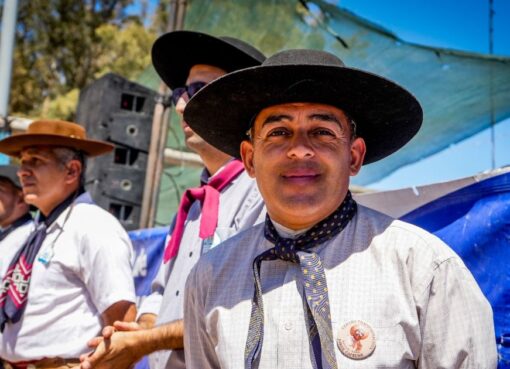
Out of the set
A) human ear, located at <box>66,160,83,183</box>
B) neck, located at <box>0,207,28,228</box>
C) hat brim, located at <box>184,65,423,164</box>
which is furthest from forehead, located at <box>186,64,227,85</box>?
neck, located at <box>0,207,28,228</box>

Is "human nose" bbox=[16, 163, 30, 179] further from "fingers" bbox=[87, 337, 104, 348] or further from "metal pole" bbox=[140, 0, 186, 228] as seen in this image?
"metal pole" bbox=[140, 0, 186, 228]

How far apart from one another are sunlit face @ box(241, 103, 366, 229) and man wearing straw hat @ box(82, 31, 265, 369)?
0.37 metres

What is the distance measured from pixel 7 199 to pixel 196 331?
418 centimetres

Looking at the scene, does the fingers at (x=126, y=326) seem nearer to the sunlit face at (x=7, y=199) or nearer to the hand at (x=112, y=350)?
the hand at (x=112, y=350)

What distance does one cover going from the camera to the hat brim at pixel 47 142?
13.2 feet

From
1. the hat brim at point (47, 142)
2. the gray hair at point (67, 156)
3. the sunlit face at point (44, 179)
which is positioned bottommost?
the sunlit face at point (44, 179)

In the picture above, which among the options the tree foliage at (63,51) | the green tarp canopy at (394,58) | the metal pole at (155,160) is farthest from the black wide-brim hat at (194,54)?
the tree foliage at (63,51)

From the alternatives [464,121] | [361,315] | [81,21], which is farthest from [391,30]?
[81,21]

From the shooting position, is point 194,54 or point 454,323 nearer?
point 454,323

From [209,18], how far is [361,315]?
4.71 metres

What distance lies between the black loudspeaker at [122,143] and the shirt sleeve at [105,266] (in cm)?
282

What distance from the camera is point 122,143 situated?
21.6 feet

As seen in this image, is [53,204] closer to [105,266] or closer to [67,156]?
[67,156]

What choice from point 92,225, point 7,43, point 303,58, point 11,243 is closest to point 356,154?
point 303,58
